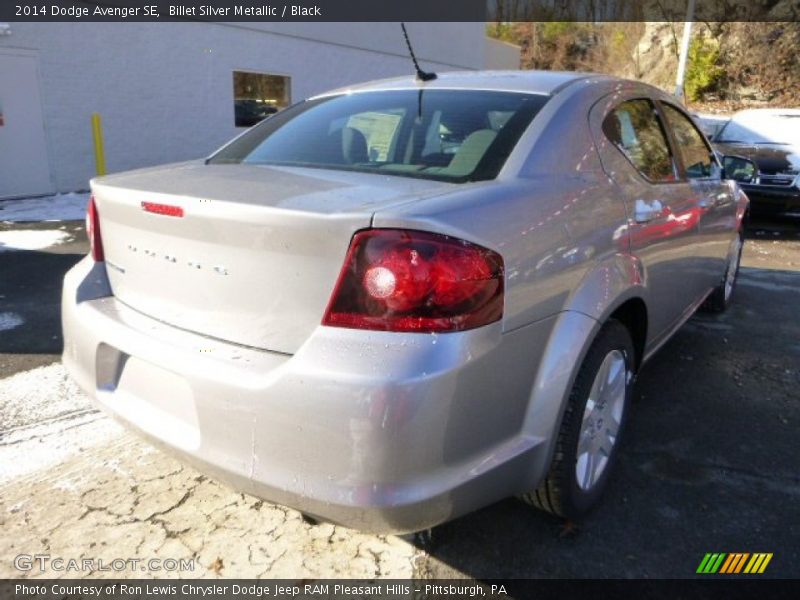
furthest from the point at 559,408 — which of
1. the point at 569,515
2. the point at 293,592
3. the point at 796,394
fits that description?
the point at 796,394

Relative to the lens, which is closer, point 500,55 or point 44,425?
point 44,425

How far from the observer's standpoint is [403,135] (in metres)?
2.53

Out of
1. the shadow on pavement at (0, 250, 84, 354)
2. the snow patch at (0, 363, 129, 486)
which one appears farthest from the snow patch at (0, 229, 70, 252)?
the snow patch at (0, 363, 129, 486)

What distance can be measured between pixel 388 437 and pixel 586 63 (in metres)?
46.7

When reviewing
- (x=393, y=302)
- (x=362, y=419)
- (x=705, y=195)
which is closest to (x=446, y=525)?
(x=362, y=419)

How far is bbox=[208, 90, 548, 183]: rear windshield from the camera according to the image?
2268 millimetres

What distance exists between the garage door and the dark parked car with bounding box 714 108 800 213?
10.3m

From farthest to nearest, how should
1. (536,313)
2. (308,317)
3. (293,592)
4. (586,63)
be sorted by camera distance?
(586,63) < (293,592) < (536,313) < (308,317)

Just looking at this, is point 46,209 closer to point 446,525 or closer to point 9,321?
point 9,321

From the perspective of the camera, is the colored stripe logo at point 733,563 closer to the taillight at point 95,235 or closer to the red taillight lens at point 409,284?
the red taillight lens at point 409,284

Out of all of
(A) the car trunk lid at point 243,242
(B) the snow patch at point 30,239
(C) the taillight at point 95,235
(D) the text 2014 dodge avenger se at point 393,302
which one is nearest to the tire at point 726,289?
(D) the text 2014 dodge avenger se at point 393,302

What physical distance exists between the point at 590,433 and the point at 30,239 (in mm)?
Result: 6843

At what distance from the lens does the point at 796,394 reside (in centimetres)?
365

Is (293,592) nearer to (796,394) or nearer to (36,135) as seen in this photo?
(796,394)
